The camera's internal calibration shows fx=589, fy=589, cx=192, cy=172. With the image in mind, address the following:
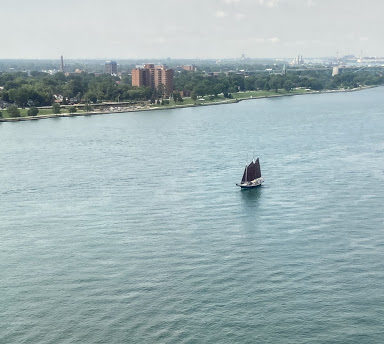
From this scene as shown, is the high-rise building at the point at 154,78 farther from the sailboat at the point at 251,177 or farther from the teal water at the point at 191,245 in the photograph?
the sailboat at the point at 251,177

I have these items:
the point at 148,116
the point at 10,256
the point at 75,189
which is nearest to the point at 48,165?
the point at 75,189

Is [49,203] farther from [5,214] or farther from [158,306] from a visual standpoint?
[158,306]

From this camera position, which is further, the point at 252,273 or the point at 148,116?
the point at 148,116

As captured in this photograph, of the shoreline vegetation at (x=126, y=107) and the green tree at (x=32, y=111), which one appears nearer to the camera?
the green tree at (x=32, y=111)

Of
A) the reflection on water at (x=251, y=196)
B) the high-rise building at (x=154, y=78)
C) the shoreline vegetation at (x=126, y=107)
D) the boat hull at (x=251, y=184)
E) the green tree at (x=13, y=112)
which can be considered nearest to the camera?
the reflection on water at (x=251, y=196)

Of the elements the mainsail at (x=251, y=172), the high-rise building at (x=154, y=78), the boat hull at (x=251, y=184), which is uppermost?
the high-rise building at (x=154, y=78)

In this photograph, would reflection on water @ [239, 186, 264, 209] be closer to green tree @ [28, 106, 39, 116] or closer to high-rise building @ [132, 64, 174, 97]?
green tree @ [28, 106, 39, 116]

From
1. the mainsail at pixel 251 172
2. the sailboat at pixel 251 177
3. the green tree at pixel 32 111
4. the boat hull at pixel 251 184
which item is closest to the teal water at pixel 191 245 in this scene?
the boat hull at pixel 251 184
